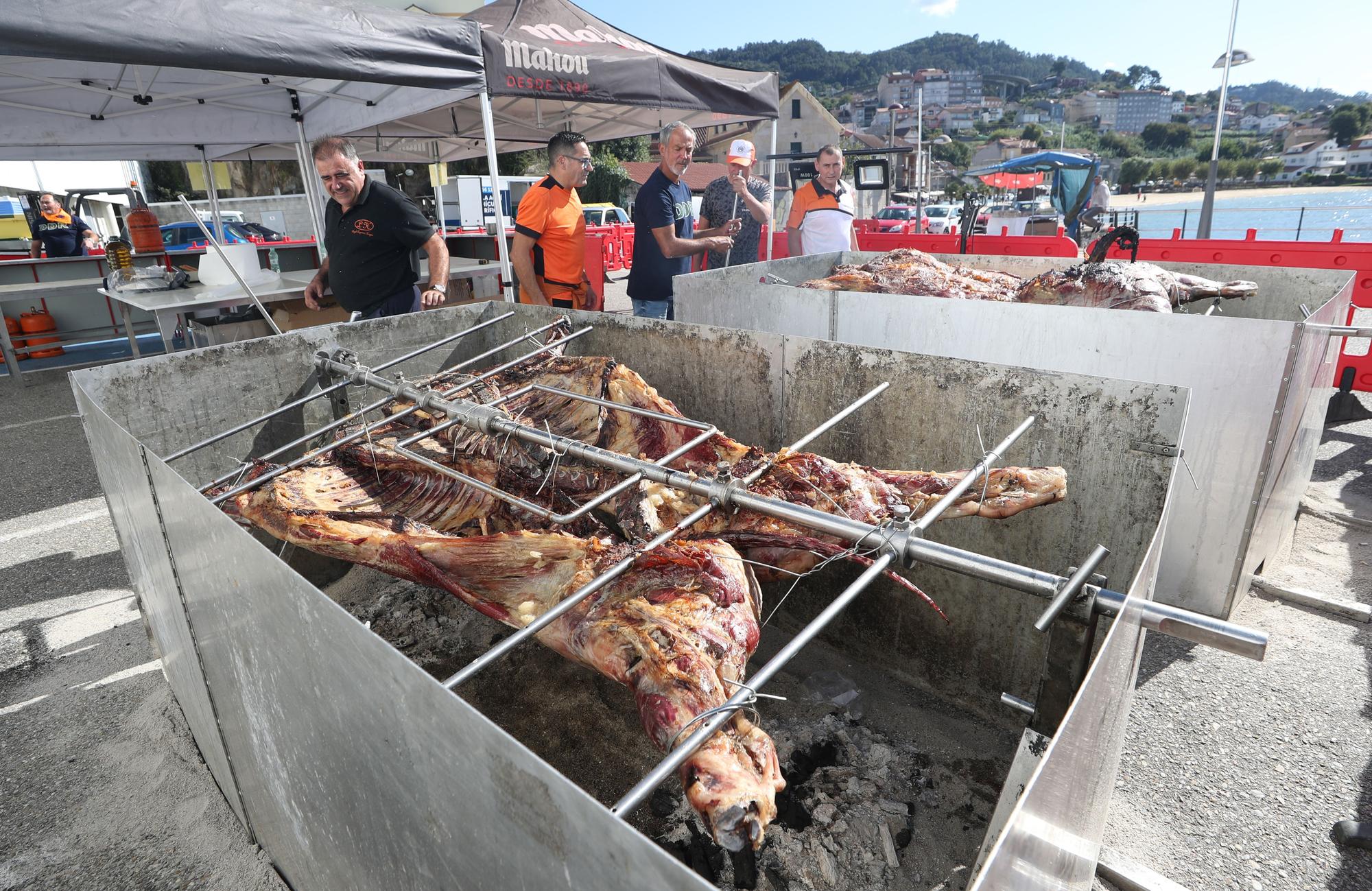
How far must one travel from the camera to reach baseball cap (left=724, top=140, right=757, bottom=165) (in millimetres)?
6383

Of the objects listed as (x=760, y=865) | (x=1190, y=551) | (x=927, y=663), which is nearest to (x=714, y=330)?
(x=927, y=663)

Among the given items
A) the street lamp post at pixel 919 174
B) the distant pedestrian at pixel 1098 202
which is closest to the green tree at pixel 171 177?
the street lamp post at pixel 919 174

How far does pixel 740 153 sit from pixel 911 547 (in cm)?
547

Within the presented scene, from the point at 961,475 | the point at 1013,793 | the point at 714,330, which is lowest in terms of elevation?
the point at 1013,793

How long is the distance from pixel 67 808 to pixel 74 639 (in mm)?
1321

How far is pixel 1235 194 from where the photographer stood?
204ft

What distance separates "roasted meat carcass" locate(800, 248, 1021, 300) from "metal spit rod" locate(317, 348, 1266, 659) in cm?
313

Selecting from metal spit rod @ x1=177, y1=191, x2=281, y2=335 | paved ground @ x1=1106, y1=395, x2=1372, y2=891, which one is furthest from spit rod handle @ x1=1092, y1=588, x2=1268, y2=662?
metal spit rod @ x1=177, y1=191, x2=281, y2=335

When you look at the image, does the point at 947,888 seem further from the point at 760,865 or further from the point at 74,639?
the point at 74,639

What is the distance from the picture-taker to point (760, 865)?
2.19m

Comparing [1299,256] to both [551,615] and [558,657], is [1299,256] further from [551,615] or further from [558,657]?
[551,615]

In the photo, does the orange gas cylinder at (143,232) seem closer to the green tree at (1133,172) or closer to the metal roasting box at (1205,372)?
the metal roasting box at (1205,372)

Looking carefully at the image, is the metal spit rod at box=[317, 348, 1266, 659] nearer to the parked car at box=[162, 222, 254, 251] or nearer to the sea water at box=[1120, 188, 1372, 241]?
the parked car at box=[162, 222, 254, 251]

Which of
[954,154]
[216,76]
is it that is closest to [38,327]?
[216,76]
